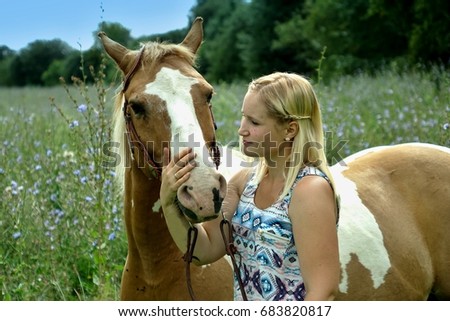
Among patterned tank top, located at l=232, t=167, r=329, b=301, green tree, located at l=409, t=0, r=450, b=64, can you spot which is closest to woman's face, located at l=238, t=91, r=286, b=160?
patterned tank top, located at l=232, t=167, r=329, b=301

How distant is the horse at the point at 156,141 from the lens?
2580 millimetres

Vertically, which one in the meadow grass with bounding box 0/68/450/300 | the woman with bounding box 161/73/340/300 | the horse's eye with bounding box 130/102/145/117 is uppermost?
the horse's eye with bounding box 130/102/145/117

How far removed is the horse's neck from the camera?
9.38 feet

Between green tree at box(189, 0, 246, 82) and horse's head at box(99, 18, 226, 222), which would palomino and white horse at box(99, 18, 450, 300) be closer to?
horse's head at box(99, 18, 226, 222)

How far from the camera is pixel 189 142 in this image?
95.0 inches

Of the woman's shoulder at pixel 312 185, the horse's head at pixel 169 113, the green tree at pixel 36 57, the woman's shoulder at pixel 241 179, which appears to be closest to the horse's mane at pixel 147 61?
the horse's head at pixel 169 113

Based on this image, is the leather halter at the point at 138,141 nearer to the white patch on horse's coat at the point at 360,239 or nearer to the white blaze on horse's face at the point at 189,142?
the white blaze on horse's face at the point at 189,142

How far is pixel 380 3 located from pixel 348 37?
5078 mm

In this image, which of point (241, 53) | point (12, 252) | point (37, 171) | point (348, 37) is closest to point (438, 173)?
point (12, 252)

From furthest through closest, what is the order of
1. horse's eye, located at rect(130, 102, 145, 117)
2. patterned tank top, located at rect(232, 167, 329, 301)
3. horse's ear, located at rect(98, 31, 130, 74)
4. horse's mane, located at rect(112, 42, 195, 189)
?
horse's ear, located at rect(98, 31, 130, 74), horse's mane, located at rect(112, 42, 195, 189), horse's eye, located at rect(130, 102, 145, 117), patterned tank top, located at rect(232, 167, 329, 301)

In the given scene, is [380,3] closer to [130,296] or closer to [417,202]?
[417,202]

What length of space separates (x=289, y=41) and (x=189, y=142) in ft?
89.3

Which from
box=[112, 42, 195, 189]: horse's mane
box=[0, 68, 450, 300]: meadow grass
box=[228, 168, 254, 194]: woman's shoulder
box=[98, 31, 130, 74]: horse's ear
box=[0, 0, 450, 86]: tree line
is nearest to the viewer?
box=[228, 168, 254, 194]: woman's shoulder

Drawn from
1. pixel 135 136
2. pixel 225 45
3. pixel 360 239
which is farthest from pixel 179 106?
pixel 225 45
